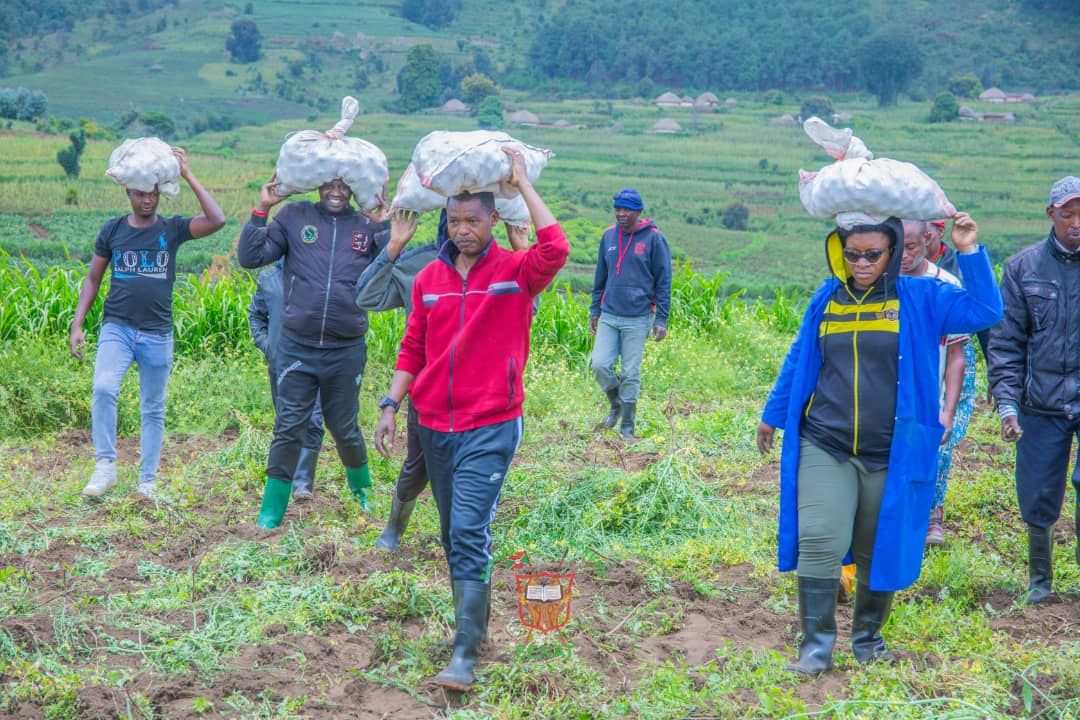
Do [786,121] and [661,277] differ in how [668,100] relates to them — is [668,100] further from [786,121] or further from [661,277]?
[661,277]

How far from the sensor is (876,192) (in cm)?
392

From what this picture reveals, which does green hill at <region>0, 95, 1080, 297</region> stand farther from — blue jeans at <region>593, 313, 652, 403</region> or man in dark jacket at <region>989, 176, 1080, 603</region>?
man in dark jacket at <region>989, 176, 1080, 603</region>

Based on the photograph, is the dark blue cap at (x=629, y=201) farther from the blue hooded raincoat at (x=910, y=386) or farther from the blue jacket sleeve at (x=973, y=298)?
the blue jacket sleeve at (x=973, y=298)

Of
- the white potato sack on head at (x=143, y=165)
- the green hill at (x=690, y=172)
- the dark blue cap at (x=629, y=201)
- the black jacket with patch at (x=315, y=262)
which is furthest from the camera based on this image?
the green hill at (x=690, y=172)

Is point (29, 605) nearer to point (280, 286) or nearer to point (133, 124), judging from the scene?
point (280, 286)

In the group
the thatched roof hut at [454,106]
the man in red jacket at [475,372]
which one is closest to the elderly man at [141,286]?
the man in red jacket at [475,372]

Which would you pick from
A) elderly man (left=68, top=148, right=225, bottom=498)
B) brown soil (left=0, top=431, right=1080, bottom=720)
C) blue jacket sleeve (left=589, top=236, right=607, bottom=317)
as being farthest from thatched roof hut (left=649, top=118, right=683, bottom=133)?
brown soil (left=0, top=431, right=1080, bottom=720)

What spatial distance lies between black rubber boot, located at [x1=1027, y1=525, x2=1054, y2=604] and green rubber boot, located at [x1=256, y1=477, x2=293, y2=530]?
13.1ft

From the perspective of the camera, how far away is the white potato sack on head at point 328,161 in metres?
5.60

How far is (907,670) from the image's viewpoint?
4.13 metres

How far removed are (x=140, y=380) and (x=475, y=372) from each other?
11.1ft

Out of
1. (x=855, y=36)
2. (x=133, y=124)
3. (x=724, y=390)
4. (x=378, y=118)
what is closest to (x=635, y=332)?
(x=724, y=390)

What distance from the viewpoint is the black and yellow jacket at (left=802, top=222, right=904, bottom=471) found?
13.2ft

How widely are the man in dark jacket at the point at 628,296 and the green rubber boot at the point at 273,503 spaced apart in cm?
350
